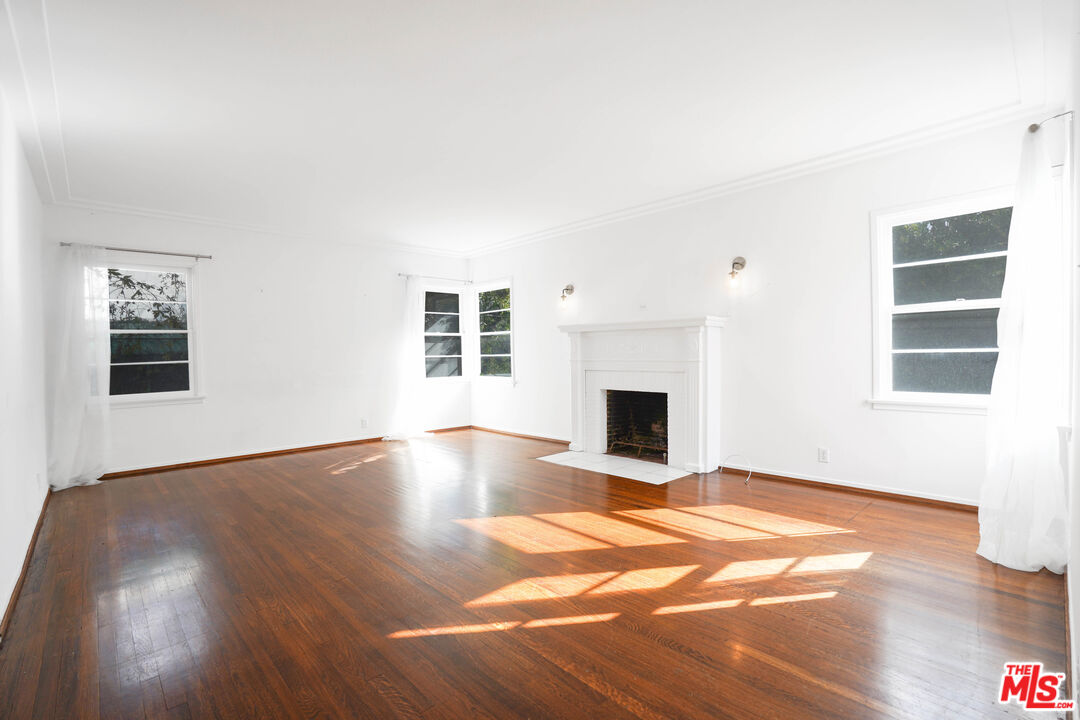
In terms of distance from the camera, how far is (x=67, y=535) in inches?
141

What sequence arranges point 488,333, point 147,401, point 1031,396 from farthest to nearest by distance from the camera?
point 488,333
point 147,401
point 1031,396

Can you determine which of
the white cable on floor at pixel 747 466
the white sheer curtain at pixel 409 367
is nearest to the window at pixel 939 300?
the white cable on floor at pixel 747 466

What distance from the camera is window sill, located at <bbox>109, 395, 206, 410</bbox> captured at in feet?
17.3

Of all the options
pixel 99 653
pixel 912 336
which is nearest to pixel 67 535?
pixel 99 653

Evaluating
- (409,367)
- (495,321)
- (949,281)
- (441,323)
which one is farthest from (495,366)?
(949,281)

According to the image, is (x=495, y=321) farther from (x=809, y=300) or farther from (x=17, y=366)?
(x=17, y=366)

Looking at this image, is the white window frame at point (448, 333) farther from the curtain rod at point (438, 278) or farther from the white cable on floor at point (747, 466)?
the white cable on floor at point (747, 466)

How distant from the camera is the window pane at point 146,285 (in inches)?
212

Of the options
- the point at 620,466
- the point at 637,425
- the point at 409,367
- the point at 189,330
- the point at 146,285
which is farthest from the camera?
the point at 409,367

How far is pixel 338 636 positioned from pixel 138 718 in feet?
2.22

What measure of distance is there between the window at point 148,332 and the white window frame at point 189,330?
4 cm

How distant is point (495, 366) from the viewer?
780 cm

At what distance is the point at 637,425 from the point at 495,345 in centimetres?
270

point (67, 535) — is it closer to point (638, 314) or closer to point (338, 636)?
point (338, 636)
